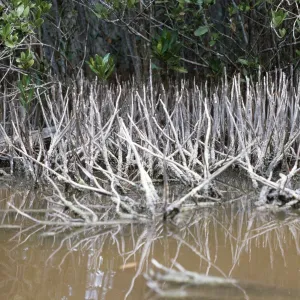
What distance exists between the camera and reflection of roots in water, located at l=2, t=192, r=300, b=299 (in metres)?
1.39

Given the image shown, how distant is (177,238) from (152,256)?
0.61 ft

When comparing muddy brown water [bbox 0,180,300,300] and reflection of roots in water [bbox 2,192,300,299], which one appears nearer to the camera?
muddy brown water [bbox 0,180,300,300]

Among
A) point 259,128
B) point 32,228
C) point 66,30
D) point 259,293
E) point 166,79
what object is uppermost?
point 66,30

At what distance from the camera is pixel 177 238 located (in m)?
1.58

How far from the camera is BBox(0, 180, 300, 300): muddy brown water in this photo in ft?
3.81

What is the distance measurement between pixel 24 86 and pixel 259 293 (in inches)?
106

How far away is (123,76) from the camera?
491cm

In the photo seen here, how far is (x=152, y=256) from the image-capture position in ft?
4.65

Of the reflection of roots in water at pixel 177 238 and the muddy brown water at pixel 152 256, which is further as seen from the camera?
the reflection of roots in water at pixel 177 238

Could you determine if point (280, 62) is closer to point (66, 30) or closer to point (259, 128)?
point (259, 128)

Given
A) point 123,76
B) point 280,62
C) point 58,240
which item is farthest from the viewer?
point 123,76

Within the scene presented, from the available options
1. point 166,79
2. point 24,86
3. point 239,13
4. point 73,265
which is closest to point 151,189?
point 73,265

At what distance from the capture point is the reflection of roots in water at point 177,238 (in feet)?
4.55

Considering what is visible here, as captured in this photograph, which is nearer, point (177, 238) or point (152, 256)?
point (152, 256)
